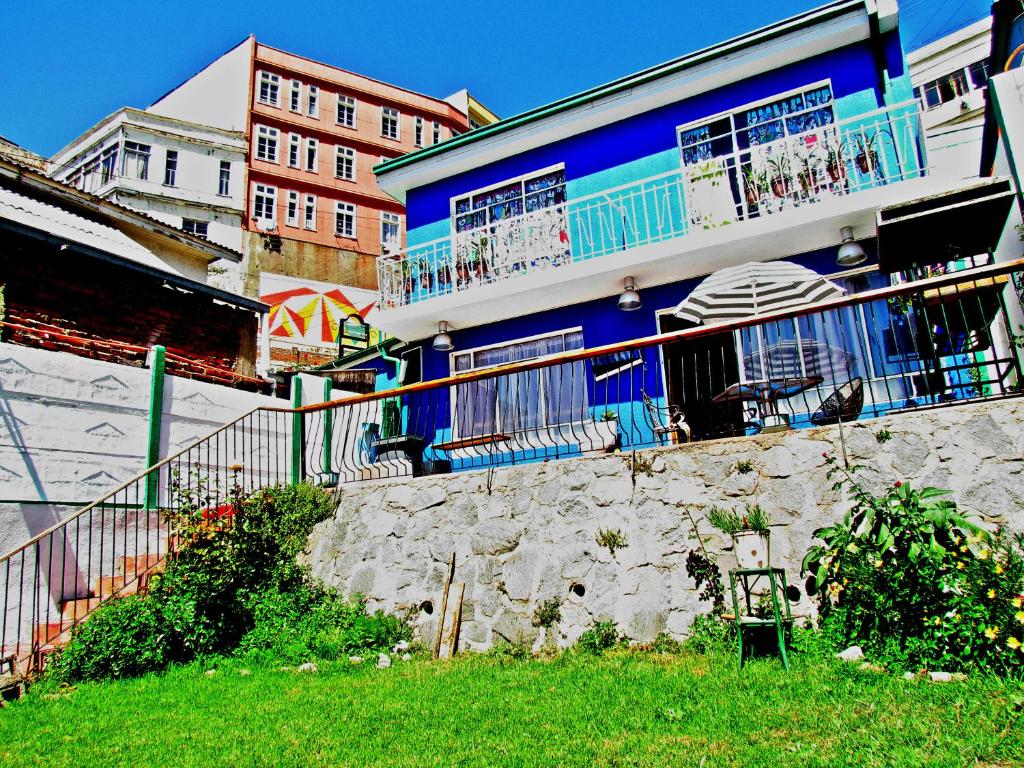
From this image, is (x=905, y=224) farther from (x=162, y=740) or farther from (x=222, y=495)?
(x=222, y=495)

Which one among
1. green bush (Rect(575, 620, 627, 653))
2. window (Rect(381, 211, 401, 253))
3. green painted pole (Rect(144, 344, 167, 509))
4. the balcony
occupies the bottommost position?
green bush (Rect(575, 620, 627, 653))

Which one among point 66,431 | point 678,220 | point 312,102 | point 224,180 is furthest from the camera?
point 312,102

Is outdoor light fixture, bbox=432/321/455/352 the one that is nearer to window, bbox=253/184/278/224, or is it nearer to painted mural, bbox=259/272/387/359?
painted mural, bbox=259/272/387/359

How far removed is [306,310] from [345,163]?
8.69 m

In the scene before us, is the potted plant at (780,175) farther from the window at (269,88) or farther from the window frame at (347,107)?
the window at (269,88)

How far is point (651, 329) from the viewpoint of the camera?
11.3 m

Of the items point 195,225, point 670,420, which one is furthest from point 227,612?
point 195,225

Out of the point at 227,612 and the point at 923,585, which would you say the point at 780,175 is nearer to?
the point at 923,585

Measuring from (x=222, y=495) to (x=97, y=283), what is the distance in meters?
5.10

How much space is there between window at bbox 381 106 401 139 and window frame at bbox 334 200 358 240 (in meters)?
4.64

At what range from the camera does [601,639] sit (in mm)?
6637

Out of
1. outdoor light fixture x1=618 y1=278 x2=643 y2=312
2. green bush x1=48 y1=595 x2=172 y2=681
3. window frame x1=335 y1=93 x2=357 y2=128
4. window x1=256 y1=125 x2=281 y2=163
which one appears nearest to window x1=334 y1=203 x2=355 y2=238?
window x1=256 y1=125 x2=281 y2=163

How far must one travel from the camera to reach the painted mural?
104ft

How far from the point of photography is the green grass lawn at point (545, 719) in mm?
3785
